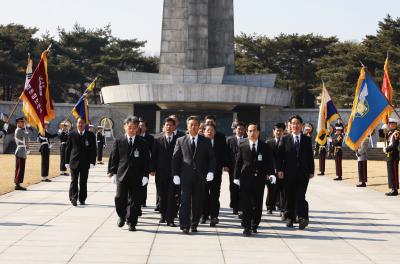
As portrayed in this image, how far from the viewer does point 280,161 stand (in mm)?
10125

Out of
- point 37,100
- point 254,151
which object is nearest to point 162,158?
point 254,151

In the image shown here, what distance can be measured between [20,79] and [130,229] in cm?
4708

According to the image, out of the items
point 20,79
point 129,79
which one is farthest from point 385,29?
point 20,79

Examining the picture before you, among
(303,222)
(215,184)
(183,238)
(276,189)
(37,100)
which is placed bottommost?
(183,238)

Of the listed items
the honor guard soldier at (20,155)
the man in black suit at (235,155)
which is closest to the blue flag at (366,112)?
the man in black suit at (235,155)

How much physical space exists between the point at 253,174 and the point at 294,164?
40.2 inches

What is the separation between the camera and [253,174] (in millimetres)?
9203

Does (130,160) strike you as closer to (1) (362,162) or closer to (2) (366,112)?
(2) (366,112)

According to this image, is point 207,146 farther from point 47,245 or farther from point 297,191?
point 47,245

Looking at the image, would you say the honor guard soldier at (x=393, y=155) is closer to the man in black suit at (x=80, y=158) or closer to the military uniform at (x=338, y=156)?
the military uniform at (x=338, y=156)

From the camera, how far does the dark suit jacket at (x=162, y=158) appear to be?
1007 centimetres

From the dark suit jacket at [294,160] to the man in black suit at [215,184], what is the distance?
1.02 m

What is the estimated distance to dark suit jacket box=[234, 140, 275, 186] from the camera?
9219mm

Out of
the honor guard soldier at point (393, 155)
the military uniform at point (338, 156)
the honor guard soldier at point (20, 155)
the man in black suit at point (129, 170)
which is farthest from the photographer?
the military uniform at point (338, 156)
